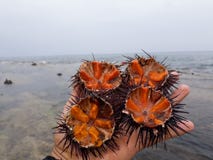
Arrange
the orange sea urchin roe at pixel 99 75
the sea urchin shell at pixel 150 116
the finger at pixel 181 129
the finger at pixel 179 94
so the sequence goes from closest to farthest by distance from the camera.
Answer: the sea urchin shell at pixel 150 116
the finger at pixel 181 129
the finger at pixel 179 94
the orange sea urchin roe at pixel 99 75

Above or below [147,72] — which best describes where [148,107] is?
below

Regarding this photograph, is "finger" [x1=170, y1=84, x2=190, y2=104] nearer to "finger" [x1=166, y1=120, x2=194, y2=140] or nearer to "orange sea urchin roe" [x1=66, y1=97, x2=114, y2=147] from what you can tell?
"finger" [x1=166, y1=120, x2=194, y2=140]

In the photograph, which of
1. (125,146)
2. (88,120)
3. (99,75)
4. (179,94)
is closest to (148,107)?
(179,94)

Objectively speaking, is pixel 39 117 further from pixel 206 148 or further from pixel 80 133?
pixel 80 133

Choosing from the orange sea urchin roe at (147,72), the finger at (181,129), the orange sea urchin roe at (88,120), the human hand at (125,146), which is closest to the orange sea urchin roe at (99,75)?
the orange sea urchin roe at (147,72)

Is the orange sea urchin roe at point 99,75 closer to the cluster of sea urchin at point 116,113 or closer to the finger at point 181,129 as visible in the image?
the cluster of sea urchin at point 116,113

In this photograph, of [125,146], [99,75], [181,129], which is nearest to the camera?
[181,129]

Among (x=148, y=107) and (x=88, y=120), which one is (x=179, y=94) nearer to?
(x=148, y=107)

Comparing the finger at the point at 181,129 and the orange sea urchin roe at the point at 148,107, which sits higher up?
the orange sea urchin roe at the point at 148,107
